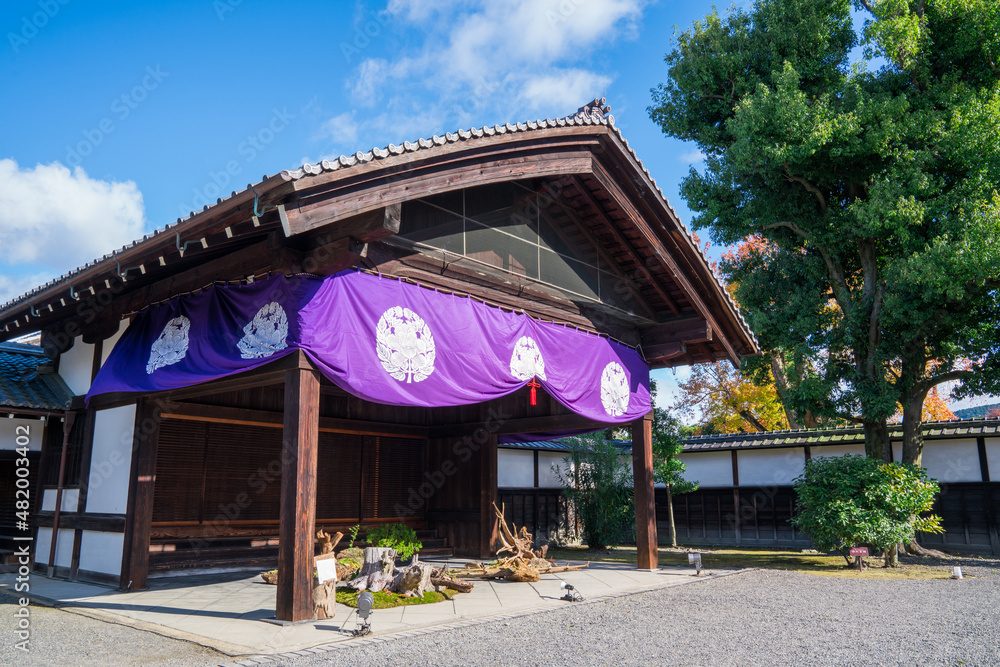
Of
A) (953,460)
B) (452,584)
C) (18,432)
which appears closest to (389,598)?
(452,584)

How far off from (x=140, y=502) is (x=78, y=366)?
127 inches

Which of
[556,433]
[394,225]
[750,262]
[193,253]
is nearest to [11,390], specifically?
[193,253]

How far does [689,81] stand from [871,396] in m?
8.42

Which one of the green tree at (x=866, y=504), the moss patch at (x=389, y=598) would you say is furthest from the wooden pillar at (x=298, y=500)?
the green tree at (x=866, y=504)

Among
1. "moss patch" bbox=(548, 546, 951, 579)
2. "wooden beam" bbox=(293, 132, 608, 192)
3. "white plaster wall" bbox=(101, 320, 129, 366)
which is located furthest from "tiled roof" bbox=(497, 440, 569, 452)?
"white plaster wall" bbox=(101, 320, 129, 366)

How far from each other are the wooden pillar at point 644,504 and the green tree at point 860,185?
4.66m

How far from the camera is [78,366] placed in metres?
10.2

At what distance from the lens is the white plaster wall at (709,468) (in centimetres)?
1862

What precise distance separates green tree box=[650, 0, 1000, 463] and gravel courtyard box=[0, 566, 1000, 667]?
20.7ft

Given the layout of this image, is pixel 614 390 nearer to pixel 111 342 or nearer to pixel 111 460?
pixel 111 460

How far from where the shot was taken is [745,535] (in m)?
17.8

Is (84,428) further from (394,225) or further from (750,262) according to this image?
(750,262)

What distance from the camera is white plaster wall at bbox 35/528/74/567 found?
9.35 metres

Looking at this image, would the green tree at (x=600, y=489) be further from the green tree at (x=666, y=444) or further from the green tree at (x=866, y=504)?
the green tree at (x=866, y=504)
